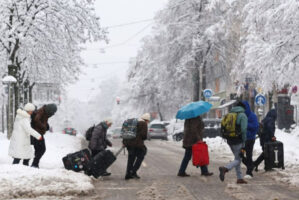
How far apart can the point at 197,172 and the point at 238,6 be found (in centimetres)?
2458

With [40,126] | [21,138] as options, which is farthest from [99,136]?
[21,138]

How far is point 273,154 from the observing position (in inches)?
555

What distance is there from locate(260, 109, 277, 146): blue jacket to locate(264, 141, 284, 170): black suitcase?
1.70ft

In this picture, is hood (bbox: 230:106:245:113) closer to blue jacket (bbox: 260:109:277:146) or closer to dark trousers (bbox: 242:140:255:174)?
dark trousers (bbox: 242:140:255:174)

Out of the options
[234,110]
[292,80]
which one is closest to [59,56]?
[292,80]

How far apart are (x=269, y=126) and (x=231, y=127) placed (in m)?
2.75

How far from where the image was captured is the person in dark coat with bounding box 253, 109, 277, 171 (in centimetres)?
1438

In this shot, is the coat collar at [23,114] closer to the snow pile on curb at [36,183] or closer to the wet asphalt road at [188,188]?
the snow pile on curb at [36,183]

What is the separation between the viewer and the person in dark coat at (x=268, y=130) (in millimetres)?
14383

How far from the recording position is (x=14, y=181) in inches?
400

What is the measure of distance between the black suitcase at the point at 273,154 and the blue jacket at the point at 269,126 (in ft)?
1.70

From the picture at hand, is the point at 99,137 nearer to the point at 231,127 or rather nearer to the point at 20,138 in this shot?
the point at 20,138

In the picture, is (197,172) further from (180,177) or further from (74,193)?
(74,193)

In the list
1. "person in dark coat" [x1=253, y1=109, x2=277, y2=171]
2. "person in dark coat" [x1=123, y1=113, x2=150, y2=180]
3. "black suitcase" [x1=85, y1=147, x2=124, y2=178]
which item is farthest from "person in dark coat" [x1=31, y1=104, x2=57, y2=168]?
"person in dark coat" [x1=253, y1=109, x2=277, y2=171]
